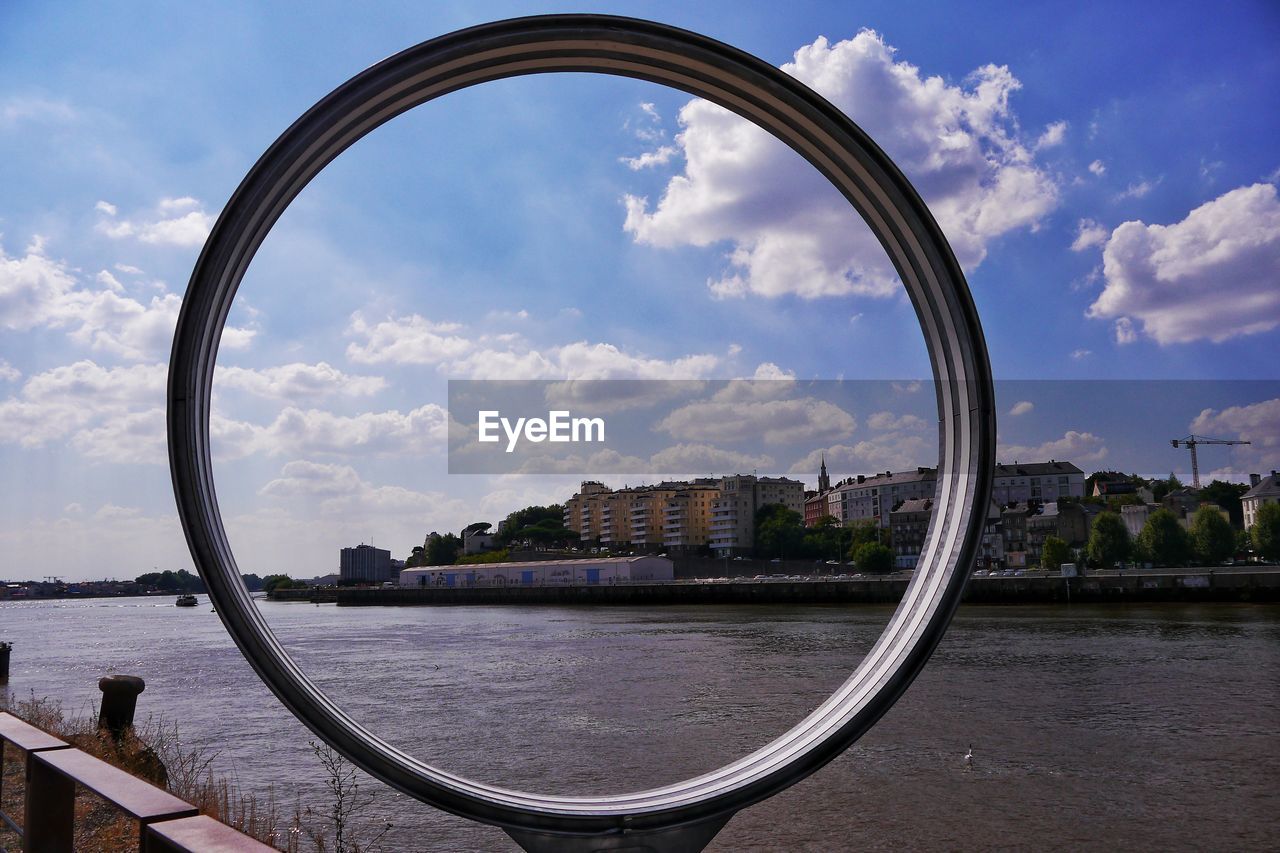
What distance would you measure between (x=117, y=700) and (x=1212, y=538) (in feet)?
240

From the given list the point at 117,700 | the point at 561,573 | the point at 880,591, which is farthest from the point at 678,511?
the point at 117,700

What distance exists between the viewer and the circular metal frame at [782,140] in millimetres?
3186

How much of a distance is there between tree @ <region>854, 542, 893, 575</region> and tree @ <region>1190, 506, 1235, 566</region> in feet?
70.9

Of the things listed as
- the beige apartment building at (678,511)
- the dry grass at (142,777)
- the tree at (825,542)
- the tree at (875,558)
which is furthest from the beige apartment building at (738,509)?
the dry grass at (142,777)

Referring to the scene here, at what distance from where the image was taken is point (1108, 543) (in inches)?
2741

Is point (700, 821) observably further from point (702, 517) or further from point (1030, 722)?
point (702, 517)

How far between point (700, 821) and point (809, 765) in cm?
Answer: 43

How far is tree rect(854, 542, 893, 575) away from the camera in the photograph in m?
71.6

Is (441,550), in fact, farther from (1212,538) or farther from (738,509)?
(1212,538)

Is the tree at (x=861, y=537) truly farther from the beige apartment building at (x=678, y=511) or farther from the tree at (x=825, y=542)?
the beige apartment building at (x=678, y=511)

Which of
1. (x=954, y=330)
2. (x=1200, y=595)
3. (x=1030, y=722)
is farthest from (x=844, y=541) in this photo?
(x=954, y=330)

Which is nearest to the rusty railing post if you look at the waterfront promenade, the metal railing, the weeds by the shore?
the metal railing

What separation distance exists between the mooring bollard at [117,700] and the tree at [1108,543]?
7129cm

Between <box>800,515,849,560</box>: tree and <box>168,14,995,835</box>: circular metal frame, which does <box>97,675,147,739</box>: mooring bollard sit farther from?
<box>800,515,849,560</box>: tree
